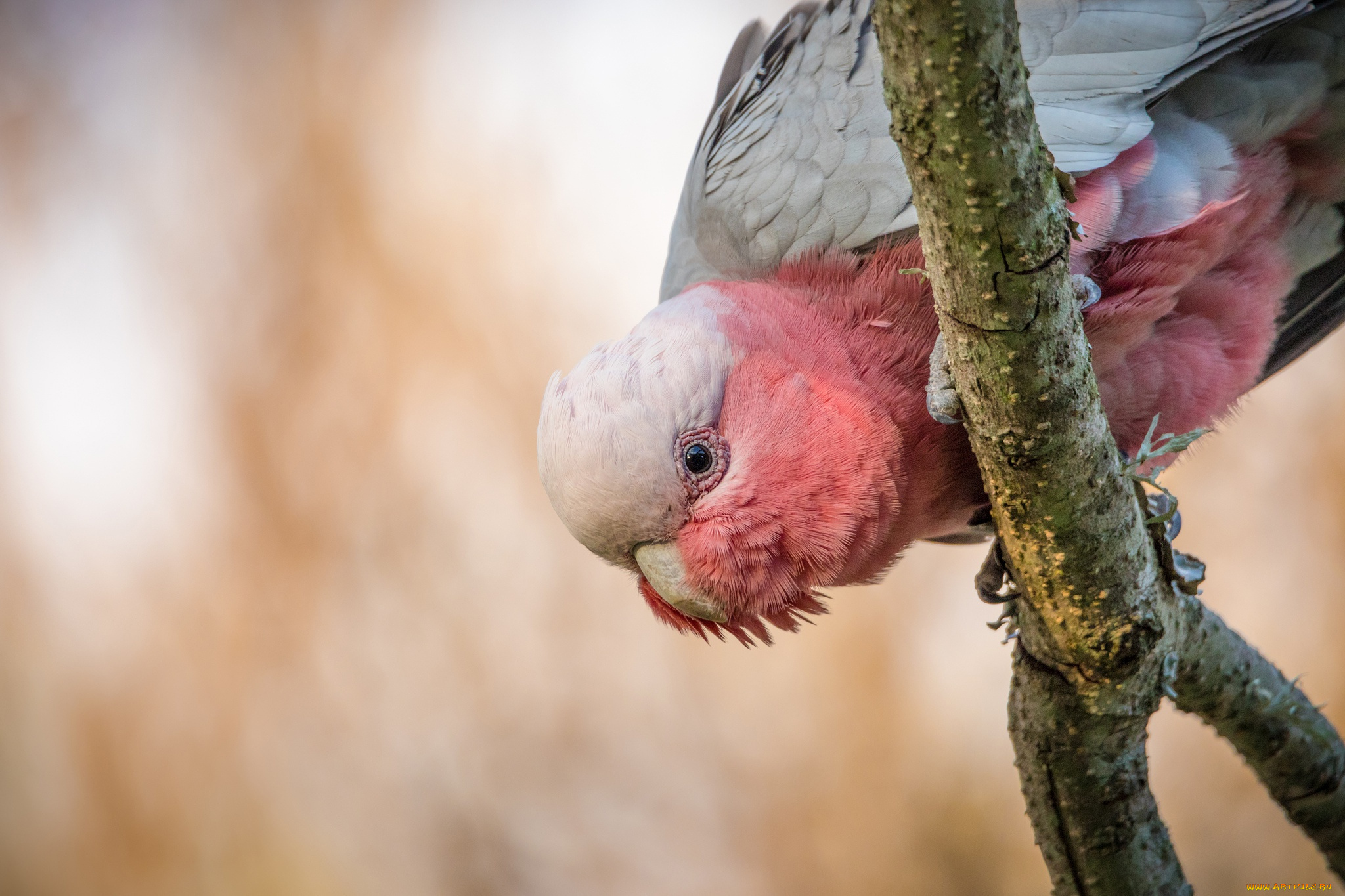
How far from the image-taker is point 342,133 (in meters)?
4.89

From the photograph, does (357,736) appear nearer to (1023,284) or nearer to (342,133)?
(342,133)

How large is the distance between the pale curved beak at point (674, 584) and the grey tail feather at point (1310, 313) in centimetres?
194

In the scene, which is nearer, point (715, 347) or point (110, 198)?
point (715, 347)

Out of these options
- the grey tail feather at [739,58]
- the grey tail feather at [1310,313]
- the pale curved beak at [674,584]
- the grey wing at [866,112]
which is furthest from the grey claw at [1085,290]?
the grey tail feather at [739,58]

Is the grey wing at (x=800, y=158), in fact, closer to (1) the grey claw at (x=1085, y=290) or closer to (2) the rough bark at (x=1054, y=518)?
(1) the grey claw at (x=1085, y=290)

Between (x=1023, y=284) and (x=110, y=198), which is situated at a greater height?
(x=110, y=198)

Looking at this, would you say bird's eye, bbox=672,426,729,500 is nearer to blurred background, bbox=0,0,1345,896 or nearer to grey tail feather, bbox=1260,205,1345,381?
grey tail feather, bbox=1260,205,1345,381

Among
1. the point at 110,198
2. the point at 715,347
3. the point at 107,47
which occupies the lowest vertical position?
the point at 715,347

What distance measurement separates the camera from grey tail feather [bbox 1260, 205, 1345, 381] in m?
2.73

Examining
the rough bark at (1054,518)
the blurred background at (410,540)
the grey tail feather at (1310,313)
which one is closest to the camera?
the rough bark at (1054,518)

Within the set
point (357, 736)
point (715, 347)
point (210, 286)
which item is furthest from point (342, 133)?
point (715, 347)

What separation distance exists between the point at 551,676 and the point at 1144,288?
333 centimetres

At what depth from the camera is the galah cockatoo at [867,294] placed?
6.08 feet

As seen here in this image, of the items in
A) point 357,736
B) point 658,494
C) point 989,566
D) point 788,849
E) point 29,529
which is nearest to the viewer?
point 658,494
